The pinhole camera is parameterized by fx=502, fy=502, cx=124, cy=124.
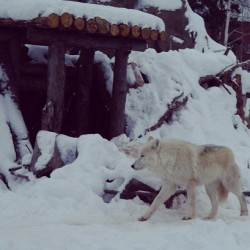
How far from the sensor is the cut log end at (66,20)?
27.1 feet

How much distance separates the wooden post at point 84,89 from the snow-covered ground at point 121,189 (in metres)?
0.86

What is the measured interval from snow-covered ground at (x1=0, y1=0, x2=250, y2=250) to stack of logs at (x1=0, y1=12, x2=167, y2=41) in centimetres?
185

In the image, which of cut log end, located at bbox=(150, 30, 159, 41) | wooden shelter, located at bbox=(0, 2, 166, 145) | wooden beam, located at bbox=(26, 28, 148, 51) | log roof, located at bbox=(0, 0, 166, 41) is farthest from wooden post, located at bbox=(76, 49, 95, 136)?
cut log end, located at bbox=(150, 30, 159, 41)

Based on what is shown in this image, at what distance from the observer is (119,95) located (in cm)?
1025

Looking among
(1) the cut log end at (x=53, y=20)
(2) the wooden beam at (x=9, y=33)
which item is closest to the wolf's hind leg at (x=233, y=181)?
(1) the cut log end at (x=53, y=20)

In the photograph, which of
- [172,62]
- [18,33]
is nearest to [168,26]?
[172,62]

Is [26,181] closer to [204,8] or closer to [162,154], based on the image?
[162,154]

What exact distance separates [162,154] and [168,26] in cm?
1178

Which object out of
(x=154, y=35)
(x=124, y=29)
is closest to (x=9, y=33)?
(x=124, y=29)

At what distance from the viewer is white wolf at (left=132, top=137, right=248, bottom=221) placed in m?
6.65

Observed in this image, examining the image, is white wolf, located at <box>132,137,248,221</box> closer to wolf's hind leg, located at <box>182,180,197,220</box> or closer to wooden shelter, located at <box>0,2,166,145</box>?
wolf's hind leg, located at <box>182,180,197,220</box>

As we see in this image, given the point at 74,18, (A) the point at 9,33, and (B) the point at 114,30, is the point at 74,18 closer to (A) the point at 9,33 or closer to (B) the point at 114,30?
(B) the point at 114,30

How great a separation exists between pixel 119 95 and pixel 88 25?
211 centimetres

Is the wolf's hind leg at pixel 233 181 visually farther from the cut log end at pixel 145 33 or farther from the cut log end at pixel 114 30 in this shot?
the cut log end at pixel 145 33
